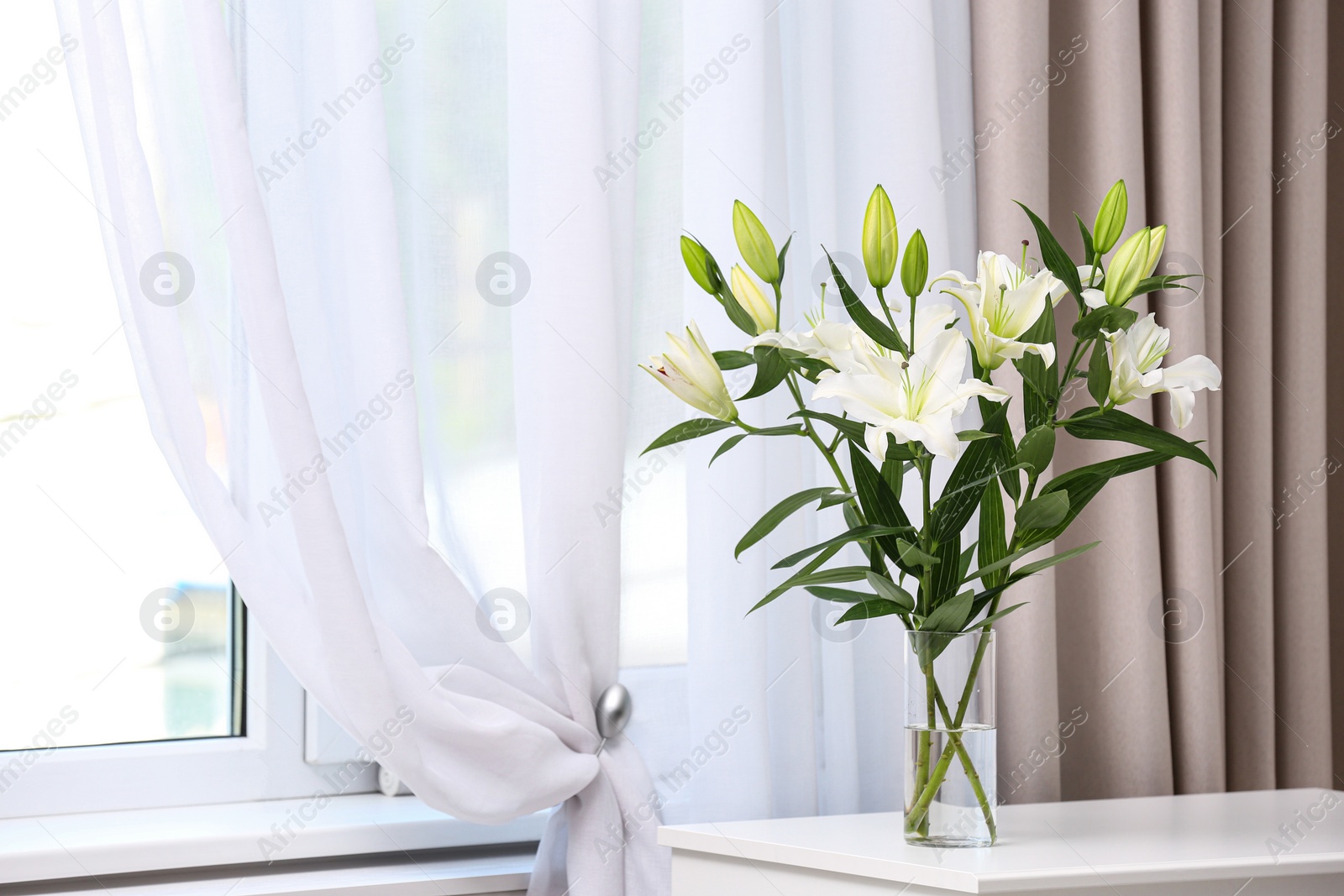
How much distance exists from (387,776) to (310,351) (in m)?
0.49

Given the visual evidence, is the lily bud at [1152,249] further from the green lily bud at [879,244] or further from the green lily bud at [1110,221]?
the green lily bud at [879,244]

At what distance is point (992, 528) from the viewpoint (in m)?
0.88

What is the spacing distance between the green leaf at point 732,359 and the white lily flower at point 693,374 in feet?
0.05

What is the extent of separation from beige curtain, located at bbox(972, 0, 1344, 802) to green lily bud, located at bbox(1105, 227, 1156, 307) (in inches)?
15.8

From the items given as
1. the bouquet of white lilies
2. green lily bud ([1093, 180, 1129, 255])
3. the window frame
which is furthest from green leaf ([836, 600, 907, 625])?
the window frame

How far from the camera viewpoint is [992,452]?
850 mm

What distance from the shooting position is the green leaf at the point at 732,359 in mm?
839

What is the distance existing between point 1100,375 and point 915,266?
167mm

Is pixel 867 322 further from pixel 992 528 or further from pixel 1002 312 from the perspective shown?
pixel 992 528

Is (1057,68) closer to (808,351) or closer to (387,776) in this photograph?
(808,351)

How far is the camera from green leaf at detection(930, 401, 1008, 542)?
84 centimetres

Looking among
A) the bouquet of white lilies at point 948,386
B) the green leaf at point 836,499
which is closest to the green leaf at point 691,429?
the bouquet of white lilies at point 948,386

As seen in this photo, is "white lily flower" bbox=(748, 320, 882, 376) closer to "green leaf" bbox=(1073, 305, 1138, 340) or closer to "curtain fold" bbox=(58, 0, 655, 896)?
"green leaf" bbox=(1073, 305, 1138, 340)

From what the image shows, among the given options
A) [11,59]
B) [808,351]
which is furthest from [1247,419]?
[11,59]
